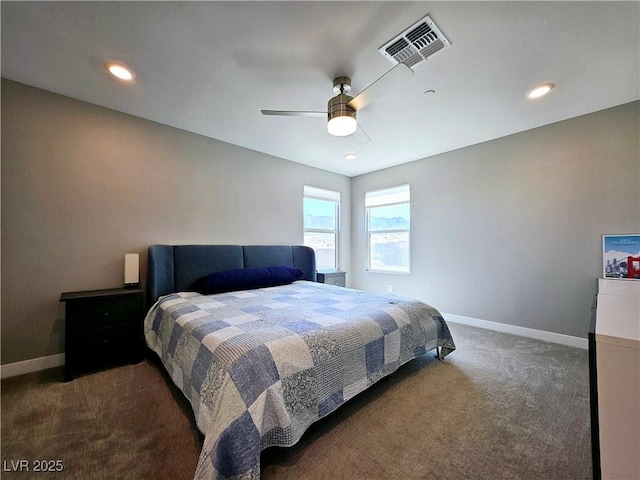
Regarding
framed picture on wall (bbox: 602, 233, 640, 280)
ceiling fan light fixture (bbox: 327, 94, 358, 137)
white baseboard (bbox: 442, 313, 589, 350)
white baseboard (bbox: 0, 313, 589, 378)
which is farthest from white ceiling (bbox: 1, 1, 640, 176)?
white baseboard (bbox: 442, 313, 589, 350)

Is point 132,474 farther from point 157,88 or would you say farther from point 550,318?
point 550,318

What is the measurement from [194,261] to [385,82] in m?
2.66

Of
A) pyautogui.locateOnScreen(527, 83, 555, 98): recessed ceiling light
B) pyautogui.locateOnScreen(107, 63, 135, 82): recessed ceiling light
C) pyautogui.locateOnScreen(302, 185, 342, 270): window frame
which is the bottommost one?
pyautogui.locateOnScreen(302, 185, 342, 270): window frame

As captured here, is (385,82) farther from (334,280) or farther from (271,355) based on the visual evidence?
(334,280)

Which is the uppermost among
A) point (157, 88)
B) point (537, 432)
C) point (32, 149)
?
point (157, 88)

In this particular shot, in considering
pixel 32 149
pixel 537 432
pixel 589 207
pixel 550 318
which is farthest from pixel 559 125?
pixel 32 149

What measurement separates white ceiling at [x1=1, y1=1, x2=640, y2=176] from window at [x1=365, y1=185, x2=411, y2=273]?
66.6 inches

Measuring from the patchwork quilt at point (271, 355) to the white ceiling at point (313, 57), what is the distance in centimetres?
193

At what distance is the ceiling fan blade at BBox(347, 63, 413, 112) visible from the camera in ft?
5.17

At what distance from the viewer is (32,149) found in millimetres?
2236

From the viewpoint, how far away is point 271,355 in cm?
128

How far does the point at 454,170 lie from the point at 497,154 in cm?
55

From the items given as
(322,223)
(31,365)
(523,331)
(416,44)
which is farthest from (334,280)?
(31,365)

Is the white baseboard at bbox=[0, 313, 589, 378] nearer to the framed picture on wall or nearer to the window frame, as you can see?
the framed picture on wall
